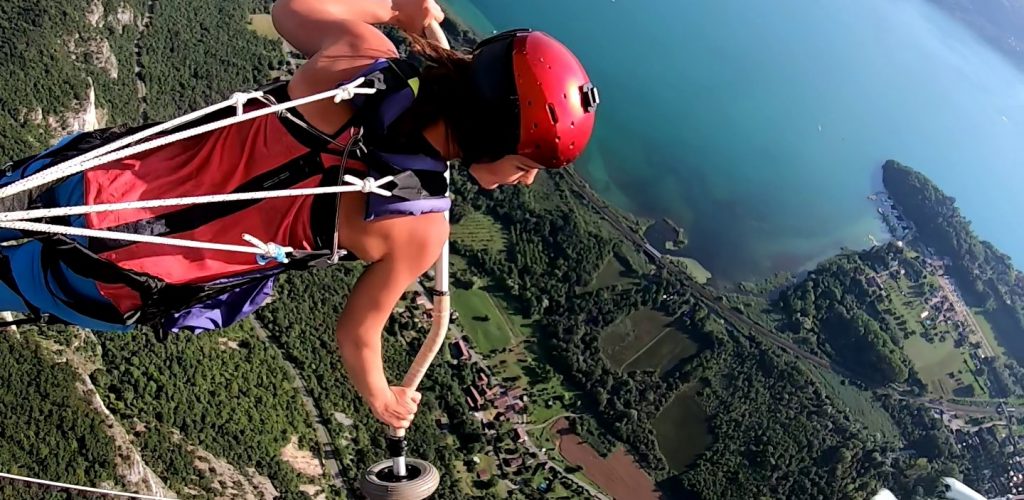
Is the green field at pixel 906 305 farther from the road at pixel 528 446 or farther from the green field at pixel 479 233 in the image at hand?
the green field at pixel 479 233

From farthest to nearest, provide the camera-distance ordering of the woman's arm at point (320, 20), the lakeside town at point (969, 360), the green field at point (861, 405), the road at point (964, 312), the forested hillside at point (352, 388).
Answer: the road at point (964, 312)
the lakeside town at point (969, 360)
the green field at point (861, 405)
the forested hillside at point (352, 388)
the woman's arm at point (320, 20)

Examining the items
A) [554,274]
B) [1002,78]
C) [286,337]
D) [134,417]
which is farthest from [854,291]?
[134,417]

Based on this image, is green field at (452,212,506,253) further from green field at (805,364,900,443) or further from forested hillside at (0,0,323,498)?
green field at (805,364,900,443)

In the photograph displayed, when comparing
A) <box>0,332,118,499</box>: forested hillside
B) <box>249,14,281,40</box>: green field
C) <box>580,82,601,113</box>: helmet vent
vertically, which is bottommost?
<box>0,332,118,499</box>: forested hillside

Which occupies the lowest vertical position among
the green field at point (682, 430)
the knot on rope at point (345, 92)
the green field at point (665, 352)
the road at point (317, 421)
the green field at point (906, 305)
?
the road at point (317, 421)

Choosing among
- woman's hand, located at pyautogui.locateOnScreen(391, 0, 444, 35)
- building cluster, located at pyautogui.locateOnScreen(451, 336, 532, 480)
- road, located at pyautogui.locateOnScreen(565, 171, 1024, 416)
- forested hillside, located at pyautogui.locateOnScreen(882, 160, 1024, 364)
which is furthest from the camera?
forested hillside, located at pyautogui.locateOnScreen(882, 160, 1024, 364)

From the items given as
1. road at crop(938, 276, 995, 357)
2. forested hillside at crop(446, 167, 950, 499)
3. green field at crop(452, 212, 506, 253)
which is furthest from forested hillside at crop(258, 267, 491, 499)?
road at crop(938, 276, 995, 357)

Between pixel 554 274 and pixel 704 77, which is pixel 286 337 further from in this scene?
pixel 704 77

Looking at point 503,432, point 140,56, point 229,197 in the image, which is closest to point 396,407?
point 229,197

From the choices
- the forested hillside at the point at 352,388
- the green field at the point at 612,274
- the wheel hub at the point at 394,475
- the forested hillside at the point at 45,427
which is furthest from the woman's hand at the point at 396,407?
the green field at the point at 612,274
